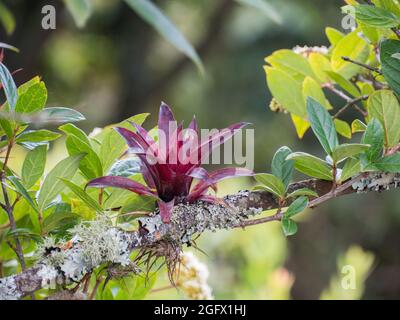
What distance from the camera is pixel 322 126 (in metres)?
0.67

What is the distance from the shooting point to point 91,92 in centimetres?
474

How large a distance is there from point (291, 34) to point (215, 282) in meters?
2.61

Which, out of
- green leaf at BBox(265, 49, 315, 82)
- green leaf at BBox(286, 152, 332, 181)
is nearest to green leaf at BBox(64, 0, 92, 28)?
green leaf at BBox(265, 49, 315, 82)

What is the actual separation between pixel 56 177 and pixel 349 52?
0.42 metres

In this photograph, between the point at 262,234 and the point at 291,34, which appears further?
the point at 291,34

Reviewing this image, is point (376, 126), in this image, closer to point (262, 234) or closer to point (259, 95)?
point (262, 234)

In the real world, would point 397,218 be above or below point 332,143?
above

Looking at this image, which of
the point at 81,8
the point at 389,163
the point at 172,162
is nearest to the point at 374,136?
the point at 389,163

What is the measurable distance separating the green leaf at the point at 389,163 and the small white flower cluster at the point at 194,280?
28cm

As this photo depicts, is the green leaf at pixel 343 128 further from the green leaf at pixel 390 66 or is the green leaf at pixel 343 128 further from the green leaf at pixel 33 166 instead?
the green leaf at pixel 33 166

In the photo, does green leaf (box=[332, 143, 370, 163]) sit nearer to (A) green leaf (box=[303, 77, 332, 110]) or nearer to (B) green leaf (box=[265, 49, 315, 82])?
(A) green leaf (box=[303, 77, 332, 110])

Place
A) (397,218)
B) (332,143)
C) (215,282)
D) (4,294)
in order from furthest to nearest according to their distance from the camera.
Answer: (397,218)
(215,282)
(332,143)
(4,294)

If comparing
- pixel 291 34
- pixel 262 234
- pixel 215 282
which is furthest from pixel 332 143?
pixel 291 34

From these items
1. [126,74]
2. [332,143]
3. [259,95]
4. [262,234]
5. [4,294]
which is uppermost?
[126,74]
